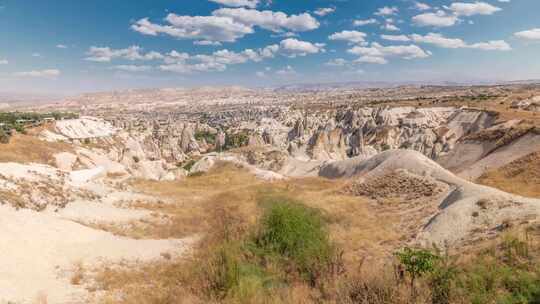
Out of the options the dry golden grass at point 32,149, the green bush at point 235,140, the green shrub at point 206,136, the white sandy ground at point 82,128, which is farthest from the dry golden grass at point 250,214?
the green shrub at point 206,136

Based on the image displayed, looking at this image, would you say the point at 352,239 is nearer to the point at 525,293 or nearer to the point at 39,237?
the point at 525,293

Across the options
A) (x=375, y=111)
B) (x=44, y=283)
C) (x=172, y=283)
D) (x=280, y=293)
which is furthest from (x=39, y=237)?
(x=375, y=111)

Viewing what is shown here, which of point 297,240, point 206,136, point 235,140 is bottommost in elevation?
point 235,140

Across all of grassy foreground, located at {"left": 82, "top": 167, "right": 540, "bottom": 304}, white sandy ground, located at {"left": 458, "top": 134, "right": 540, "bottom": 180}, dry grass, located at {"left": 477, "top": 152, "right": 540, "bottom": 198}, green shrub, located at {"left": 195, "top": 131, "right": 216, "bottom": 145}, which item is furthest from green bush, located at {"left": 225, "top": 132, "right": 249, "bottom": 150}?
grassy foreground, located at {"left": 82, "top": 167, "right": 540, "bottom": 304}

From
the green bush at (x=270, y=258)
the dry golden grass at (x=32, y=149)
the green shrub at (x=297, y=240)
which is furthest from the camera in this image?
the dry golden grass at (x=32, y=149)

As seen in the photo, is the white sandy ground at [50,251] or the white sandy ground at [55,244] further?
the white sandy ground at [55,244]

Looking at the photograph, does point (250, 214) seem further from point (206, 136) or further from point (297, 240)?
point (206, 136)

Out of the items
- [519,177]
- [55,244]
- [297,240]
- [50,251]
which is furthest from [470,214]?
[55,244]

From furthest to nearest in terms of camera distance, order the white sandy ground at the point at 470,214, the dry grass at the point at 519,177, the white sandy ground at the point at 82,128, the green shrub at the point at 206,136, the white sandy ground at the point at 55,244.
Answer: the green shrub at the point at 206,136
the white sandy ground at the point at 82,128
the dry grass at the point at 519,177
the white sandy ground at the point at 470,214
the white sandy ground at the point at 55,244

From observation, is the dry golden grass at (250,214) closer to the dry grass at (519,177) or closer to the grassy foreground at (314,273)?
the grassy foreground at (314,273)
